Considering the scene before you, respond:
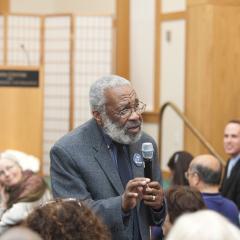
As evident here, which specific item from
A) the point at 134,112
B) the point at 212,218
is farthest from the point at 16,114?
the point at 212,218

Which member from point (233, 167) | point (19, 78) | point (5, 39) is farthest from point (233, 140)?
point (5, 39)

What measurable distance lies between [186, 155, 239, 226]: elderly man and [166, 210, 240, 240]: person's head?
2.73m

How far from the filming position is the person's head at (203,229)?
1.72 metres

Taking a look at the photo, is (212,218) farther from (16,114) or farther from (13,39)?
(13,39)

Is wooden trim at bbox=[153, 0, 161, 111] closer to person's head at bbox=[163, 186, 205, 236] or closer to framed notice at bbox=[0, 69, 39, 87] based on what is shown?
framed notice at bbox=[0, 69, 39, 87]

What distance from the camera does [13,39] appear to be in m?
10.2

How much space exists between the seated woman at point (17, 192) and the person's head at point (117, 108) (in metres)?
1.46

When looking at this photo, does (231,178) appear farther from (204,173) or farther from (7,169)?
(7,169)

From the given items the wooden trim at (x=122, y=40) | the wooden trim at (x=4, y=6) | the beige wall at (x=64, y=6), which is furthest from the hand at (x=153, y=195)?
the wooden trim at (x=4, y=6)

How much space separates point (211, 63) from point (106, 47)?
161 centimetres

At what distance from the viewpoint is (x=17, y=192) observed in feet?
16.3

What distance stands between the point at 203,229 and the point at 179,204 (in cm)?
194

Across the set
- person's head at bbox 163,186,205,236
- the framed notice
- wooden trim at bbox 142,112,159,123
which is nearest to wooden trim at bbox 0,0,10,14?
wooden trim at bbox 142,112,159,123

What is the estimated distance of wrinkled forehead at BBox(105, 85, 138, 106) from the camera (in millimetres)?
3104
